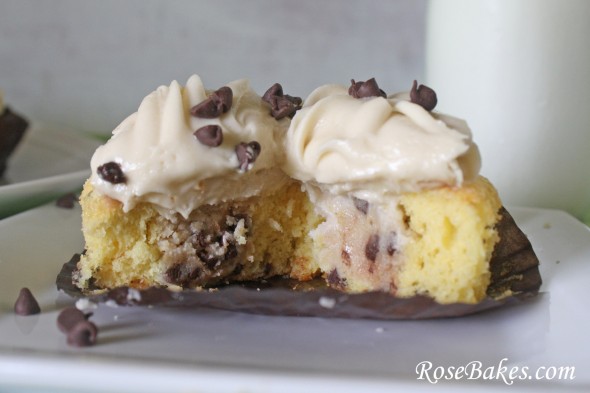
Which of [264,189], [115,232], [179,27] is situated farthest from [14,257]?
[179,27]

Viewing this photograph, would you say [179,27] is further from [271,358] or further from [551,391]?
[551,391]

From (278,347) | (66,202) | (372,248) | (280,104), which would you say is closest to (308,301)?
(278,347)

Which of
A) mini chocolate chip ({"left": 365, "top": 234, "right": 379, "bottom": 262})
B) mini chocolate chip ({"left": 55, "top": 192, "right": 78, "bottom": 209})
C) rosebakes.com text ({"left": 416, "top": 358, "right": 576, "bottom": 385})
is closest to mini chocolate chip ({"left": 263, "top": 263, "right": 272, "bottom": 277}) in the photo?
mini chocolate chip ({"left": 365, "top": 234, "right": 379, "bottom": 262})

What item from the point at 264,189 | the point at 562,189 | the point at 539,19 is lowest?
the point at 562,189

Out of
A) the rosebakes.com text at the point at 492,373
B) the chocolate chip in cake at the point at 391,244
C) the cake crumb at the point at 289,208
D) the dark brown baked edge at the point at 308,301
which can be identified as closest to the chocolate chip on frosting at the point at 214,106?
the cake crumb at the point at 289,208

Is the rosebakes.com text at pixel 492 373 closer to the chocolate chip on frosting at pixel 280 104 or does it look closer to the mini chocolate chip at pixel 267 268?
the mini chocolate chip at pixel 267 268

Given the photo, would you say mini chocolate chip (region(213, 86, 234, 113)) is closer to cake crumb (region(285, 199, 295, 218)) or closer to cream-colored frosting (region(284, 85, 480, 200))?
cream-colored frosting (region(284, 85, 480, 200))

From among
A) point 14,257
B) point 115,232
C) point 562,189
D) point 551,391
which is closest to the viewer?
point 551,391

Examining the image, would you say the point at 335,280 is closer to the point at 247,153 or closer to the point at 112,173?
the point at 247,153
